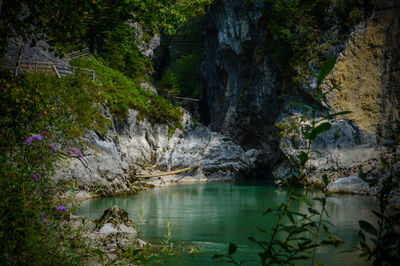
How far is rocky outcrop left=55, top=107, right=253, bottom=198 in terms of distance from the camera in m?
11.8

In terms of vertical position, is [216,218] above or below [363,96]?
below

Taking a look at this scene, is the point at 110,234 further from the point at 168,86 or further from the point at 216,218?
the point at 168,86

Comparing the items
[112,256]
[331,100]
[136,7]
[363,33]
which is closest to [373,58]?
[363,33]

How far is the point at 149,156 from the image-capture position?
18.2 metres

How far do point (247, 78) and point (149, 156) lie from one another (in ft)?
34.5

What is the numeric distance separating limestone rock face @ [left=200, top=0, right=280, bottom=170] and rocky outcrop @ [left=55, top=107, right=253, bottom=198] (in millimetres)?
2160

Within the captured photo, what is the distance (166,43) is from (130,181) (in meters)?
26.7

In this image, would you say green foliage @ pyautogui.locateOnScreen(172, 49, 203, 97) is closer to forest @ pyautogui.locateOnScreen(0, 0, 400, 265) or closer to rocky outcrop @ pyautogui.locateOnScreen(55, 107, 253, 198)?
forest @ pyautogui.locateOnScreen(0, 0, 400, 265)

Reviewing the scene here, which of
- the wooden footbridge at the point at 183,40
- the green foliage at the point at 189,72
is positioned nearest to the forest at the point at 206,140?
the green foliage at the point at 189,72

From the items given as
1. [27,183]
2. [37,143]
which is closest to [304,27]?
[37,143]

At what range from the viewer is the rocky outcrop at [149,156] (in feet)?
38.8

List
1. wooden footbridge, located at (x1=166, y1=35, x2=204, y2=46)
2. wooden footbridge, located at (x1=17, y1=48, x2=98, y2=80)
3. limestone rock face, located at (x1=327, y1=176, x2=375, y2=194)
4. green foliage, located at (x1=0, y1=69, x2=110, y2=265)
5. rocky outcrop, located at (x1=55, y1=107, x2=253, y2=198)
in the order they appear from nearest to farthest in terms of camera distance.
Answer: green foliage, located at (x1=0, y1=69, x2=110, y2=265), rocky outcrop, located at (x1=55, y1=107, x2=253, y2=198), wooden footbridge, located at (x1=17, y1=48, x2=98, y2=80), limestone rock face, located at (x1=327, y1=176, x2=375, y2=194), wooden footbridge, located at (x1=166, y1=35, x2=204, y2=46)

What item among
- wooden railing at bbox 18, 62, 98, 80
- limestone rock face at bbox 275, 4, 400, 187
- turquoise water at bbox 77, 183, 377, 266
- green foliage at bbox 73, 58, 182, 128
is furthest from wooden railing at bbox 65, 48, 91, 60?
limestone rock face at bbox 275, 4, 400, 187

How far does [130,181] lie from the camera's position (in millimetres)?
13875
